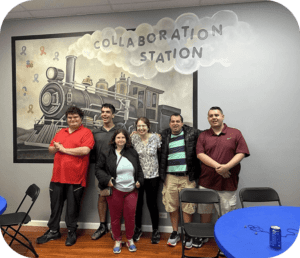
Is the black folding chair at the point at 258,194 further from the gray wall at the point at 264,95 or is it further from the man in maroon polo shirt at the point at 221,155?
the gray wall at the point at 264,95

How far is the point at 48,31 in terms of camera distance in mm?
3545

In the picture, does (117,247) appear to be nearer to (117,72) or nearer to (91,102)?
(91,102)

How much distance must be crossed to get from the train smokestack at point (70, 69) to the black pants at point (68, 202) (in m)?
1.67

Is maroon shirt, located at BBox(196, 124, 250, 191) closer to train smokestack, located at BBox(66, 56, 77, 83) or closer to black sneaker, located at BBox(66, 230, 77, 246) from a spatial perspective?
black sneaker, located at BBox(66, 230, 77, 246)

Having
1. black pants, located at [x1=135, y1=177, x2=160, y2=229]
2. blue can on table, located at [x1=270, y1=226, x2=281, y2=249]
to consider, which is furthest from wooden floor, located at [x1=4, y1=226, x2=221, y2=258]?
blue can on table, located at [x1=270, y1=226, x2=281, y2=249]

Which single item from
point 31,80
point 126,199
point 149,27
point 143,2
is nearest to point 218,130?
point 126,199

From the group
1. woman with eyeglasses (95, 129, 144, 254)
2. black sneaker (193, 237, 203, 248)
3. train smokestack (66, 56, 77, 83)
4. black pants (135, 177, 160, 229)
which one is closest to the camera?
woman with eyeglasses (95, 129, 144, 254)

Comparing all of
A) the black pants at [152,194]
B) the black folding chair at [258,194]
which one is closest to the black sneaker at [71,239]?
the black pants at [152,194]

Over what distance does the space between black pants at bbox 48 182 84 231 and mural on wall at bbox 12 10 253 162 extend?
0.77 m

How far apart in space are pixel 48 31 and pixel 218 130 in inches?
126

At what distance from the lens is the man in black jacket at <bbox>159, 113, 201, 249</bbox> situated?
2.83 meters

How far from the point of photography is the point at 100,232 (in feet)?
10.1

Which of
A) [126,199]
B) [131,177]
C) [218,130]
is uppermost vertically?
[218,130]

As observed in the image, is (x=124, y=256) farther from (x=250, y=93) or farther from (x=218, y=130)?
(x=250, y=93)
